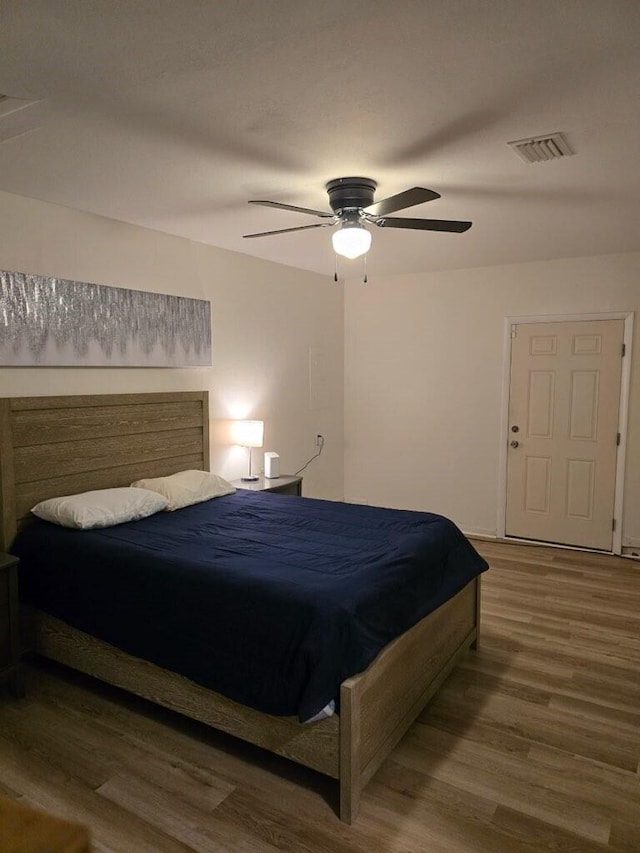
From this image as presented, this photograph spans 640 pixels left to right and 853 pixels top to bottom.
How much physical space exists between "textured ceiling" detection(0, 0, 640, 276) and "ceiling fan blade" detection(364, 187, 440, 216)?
0.59 feet

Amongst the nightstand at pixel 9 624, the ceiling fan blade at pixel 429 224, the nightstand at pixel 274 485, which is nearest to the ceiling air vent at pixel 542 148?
the ceiling fan blade at pixel 429 224

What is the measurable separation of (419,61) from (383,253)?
2.82 meters

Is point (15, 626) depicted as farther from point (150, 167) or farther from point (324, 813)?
point (150, 167)

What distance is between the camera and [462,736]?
246cm

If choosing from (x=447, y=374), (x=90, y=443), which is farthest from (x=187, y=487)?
(x=447, y=374)

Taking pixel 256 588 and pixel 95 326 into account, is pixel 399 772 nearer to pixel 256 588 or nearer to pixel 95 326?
pixel 256 588

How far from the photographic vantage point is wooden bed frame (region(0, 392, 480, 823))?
6.75ft

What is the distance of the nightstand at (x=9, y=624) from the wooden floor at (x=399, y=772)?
0.15 meters

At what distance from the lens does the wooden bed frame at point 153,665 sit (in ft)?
6.75

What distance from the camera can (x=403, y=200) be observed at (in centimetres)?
246

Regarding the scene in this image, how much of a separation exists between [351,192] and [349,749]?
7.83 ft

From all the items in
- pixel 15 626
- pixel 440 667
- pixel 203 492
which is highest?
pixel 203 492

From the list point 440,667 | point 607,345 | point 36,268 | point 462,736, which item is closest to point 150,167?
point 36,268

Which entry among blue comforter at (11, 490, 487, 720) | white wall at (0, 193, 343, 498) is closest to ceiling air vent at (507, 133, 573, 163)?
blue comforter at (11, 490, 487, 720)
